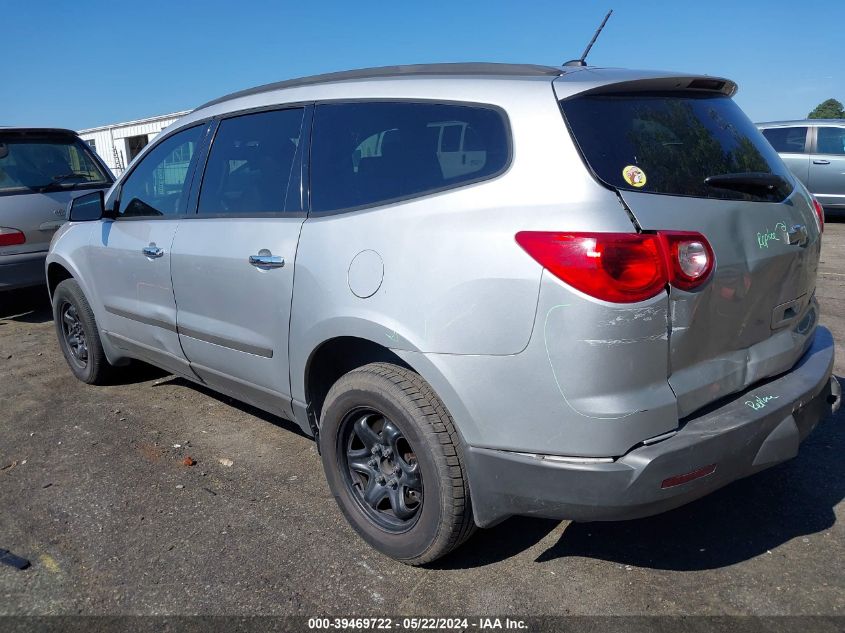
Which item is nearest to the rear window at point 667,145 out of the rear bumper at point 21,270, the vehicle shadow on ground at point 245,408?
the vehicle shadow on ground at point 245,408

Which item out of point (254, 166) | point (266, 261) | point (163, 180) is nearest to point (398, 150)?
point (266, 261)

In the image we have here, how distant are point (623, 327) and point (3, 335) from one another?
251 inches

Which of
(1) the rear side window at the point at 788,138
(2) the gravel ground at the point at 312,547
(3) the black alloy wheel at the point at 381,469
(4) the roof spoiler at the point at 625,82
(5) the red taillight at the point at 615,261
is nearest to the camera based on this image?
(5) the red taillight at the point at 615,261

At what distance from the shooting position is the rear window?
235 cm

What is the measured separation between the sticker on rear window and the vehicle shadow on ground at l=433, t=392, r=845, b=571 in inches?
58.7

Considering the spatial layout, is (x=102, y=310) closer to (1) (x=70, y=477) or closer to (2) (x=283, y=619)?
(1) (x=70, y=477)

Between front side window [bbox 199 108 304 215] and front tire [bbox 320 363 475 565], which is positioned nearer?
front tire [bbox 320 363 475 565]

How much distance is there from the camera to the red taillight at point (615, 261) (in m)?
2.19

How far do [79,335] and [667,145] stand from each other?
4277mm

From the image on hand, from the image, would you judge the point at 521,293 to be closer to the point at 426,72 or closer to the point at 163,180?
the point at 426,72

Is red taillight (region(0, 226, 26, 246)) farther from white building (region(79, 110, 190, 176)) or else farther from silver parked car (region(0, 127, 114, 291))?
white building (region(79, 110, 190, 176))

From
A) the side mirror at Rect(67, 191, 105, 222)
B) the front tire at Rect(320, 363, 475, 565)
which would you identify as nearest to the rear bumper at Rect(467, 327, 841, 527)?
the front tire at Rect(320, 363, 475, 565)

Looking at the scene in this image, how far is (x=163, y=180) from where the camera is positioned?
422 cm

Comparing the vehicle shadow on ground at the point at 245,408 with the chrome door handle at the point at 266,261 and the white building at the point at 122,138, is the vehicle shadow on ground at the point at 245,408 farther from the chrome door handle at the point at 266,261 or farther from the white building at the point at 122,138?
the white building at the point at 122,138
